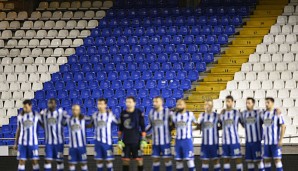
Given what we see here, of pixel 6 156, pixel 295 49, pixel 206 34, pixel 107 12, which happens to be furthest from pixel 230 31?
pixel 6 156

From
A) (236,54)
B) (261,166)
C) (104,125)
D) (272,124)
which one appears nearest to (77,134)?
(104,125)

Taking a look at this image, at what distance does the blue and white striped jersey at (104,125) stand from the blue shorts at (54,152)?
2.68 ft

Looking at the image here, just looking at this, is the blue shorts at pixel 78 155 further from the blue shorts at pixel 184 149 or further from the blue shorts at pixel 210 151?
the blue shorts at pixel 210 151

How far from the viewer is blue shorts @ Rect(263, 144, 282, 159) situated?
16.2 metres

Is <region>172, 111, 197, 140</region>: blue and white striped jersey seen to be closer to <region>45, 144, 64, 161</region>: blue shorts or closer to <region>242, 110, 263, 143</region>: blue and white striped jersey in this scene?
<region>242, 110, 263, 143</region>: blue and white striped jersey

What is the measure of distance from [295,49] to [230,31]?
226 centimetres

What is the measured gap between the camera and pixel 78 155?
16.3 m

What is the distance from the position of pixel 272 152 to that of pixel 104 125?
3330 millimetres

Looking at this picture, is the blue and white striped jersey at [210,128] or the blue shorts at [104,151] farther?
the blue and white striped jersey at [210,128]

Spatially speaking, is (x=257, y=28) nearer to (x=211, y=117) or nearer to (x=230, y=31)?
(x=230, y=31)

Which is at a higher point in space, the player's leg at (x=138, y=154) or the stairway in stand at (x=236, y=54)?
the stairway in stand at (x=236, y=54)

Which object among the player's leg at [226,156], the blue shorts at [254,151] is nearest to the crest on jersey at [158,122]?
the player's leg at [226,156]

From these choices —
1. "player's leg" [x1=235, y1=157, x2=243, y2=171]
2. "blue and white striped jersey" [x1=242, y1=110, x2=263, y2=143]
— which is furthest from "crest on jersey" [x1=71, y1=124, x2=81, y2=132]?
"blue and white striped jersey" [x1=242, y1=110, x2=263, y2=143]

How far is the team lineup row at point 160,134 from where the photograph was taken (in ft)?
53.0
